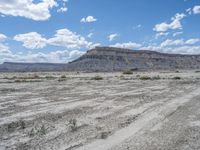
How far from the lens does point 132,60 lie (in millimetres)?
183500

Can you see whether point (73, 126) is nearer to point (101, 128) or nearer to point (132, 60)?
point (101, 128)

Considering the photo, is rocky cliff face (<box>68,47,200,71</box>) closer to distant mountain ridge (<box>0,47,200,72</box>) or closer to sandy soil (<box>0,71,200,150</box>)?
distant mountain ridge (<box>0,47,200,72</box>)

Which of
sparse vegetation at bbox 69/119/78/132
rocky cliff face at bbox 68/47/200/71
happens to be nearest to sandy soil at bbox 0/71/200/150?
sparse vegetation at bbox 69/119/78/132

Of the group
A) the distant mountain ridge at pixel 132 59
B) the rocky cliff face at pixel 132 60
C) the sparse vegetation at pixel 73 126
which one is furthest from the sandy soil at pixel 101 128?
the distant mountain ridge at pixel 132 59

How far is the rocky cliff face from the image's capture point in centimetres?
17588

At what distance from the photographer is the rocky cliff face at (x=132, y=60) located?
175875mm

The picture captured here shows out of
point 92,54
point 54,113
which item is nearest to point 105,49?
→ point 92,54

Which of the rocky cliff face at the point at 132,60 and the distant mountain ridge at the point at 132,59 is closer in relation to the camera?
the rocky cliff face at the point at 132,60

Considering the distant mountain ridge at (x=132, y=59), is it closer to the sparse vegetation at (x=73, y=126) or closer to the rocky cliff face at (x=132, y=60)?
the rocky cliff face at (x=132, y=60)

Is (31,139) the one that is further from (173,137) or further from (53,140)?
(173,137)

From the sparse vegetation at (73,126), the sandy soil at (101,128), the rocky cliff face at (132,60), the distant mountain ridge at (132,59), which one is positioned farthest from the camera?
the distant mountain ridge at (132,59)

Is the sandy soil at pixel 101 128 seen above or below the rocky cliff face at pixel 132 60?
below

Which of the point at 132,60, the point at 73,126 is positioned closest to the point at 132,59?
the point at 132,60

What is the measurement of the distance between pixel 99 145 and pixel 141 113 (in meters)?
5.61
